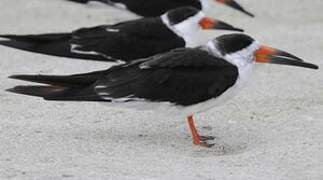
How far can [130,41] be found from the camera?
23.4 ft

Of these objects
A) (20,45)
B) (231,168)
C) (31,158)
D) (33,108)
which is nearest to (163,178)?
(231,168)

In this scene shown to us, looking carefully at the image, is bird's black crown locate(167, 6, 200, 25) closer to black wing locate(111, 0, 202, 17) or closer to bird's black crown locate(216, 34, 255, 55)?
black wing locate(111, 0, 202, 17)

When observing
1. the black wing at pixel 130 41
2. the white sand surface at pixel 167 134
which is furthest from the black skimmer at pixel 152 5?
the black wing at pixel 130 41

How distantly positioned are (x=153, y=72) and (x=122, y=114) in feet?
2.44

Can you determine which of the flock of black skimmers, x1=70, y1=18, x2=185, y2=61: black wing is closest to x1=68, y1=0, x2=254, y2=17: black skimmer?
x1=70, y1=18, x2=185, y2=61: black wing

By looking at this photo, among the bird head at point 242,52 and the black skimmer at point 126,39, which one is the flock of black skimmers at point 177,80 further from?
the black skimmer at point 126,39

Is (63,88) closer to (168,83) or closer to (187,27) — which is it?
(168,83)

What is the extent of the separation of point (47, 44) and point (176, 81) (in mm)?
2111

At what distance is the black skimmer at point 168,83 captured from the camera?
529 centimetres

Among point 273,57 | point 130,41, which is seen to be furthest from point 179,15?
point 273,57

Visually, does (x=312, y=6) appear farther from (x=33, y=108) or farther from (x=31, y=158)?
(x=31, y=158)

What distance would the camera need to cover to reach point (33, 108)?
605cm

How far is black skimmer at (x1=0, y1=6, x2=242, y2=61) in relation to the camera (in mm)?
7125

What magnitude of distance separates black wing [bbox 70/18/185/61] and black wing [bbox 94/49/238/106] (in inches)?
68.6
